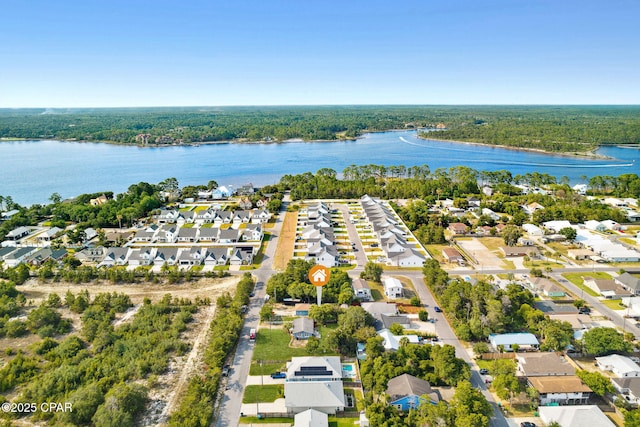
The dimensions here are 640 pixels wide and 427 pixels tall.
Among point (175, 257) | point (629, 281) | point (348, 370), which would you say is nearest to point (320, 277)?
point (348, 370)

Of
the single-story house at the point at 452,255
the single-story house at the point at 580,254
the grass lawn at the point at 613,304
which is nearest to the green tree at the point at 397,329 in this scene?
the single-story house at the point at 452,255

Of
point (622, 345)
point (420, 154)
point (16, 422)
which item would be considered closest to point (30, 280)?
point (16, 422)

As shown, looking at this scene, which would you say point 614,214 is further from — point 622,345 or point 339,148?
point 339,148

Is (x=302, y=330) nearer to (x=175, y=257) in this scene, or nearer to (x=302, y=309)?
(x=302, y=309)

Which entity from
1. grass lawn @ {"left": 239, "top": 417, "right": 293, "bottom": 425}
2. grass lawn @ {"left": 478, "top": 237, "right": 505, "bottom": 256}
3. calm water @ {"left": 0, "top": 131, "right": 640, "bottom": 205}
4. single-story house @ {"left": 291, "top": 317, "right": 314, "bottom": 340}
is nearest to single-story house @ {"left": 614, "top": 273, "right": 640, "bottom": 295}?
grass lawn @ {"left": 478, "top": 237, "right": 505, "bottom": 256}

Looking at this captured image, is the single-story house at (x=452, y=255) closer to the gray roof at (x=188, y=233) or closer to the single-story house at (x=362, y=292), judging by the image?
the single-story house at (x=362, y=292)

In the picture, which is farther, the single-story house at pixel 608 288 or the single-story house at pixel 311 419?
the single-story house at pixel 608 288
